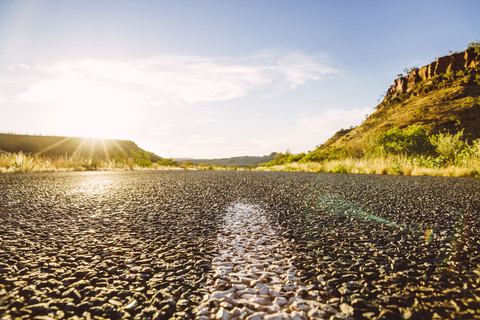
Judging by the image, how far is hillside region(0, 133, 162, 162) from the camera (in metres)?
60.2

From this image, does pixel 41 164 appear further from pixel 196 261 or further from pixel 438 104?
pixel 438 104

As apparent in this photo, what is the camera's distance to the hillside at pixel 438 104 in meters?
38.2

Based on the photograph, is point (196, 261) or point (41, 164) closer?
point (196, 261)

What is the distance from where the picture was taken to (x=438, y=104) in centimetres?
4419

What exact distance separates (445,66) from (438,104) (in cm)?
2606

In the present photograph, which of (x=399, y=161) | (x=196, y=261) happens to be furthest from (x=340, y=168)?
(x=196, y=261)

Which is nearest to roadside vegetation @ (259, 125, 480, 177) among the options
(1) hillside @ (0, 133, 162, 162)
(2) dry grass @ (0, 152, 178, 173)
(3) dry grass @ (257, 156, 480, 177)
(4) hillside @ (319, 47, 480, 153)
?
(3) dry grass @ (257, 156, 480, 177)

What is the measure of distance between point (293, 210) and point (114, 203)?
8.60 ft

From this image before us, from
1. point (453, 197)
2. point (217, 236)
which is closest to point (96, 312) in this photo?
point (217, 236)

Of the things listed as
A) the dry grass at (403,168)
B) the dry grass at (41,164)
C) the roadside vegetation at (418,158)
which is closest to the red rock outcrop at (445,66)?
the roadside vegetation at (418,158)

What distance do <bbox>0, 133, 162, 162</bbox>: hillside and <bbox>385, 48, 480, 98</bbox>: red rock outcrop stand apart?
217ft

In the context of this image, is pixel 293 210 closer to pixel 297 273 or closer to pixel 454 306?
pixel 297 273

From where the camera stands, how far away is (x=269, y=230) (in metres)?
2.63

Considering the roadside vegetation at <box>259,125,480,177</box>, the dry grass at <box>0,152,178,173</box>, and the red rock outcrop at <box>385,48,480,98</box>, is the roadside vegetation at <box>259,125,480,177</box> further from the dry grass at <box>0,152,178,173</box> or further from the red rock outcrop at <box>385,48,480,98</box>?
the red rock outcrop at <box>385,48,480,98</box>
